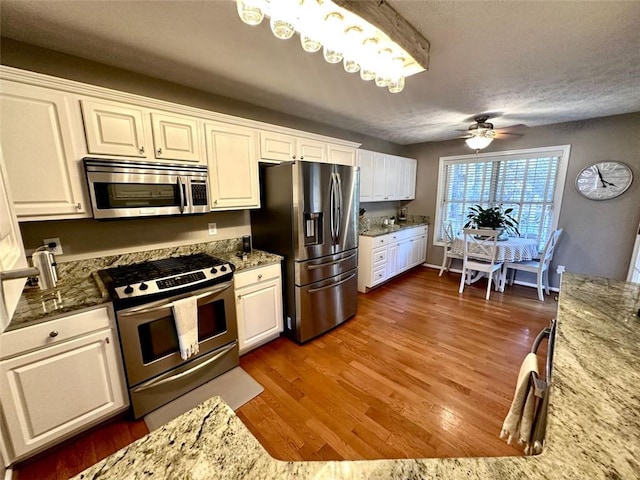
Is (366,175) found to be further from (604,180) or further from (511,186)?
(604,180)

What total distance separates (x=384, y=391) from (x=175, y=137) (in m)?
2.55

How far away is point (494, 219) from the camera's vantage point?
151 inches

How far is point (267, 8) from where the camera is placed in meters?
1.08

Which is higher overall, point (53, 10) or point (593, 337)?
point (53, 10)

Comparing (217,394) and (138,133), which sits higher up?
(138,133)

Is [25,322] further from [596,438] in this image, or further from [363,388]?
[596,438]

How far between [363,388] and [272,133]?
2.41 metres

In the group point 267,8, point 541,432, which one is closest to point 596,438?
point 541,432

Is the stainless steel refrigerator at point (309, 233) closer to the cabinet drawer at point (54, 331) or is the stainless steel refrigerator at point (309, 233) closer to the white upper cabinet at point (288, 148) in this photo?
the white upper cabinet at point (288, 148)

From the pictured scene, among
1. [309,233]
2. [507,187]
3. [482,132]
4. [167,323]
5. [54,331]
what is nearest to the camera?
[54,331]

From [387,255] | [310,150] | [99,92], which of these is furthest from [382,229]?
[99,92]

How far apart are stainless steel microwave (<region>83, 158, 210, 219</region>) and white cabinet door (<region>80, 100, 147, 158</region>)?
11 centimetres

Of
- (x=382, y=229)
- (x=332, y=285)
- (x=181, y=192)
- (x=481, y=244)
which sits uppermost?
(x=181, y=192)

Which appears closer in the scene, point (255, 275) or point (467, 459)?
point (467, 459)
